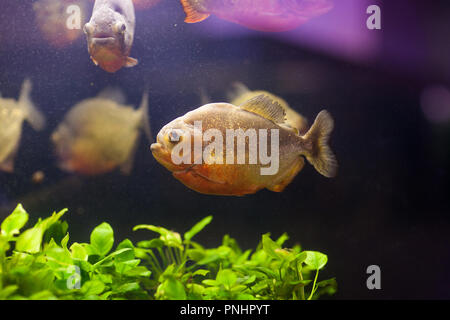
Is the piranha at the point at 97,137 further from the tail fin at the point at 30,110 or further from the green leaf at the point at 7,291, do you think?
the green leaf at the point at 7,291

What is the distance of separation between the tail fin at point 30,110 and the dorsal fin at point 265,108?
1269mm

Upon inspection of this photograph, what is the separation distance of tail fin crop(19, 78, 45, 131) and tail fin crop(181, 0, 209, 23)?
1054 millimetres

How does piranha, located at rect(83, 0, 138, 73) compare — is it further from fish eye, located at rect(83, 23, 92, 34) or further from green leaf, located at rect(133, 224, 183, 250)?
green leaf, located at rect(133, 224, 183, 250)

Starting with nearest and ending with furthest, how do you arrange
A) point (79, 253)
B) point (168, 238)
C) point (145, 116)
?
1. point (79, 253)
2. point (168, 238)
3. point (145, 116)

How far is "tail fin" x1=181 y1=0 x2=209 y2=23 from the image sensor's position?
1.77 m

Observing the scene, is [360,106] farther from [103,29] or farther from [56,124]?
[56,124]

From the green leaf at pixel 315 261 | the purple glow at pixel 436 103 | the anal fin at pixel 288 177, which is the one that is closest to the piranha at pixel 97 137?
the anal fin at pixel 288 177

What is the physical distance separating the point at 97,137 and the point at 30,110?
440 millimetres

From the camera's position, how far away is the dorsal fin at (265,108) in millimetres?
1658

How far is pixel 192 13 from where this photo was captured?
1.78 m

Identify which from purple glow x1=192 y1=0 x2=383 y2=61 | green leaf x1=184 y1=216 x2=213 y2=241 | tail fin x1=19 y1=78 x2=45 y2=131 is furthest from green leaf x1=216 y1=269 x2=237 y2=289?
tail fin x1=19 y1=78 x2=45 y2=131
